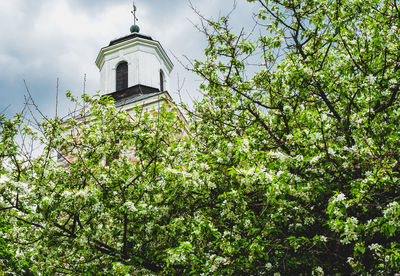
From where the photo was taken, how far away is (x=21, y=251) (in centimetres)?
733

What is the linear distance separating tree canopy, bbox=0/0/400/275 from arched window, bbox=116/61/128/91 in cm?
1369

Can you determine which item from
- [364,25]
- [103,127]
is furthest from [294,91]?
[103,127]

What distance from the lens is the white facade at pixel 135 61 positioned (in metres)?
21.8

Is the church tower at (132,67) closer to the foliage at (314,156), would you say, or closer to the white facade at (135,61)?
the white facade at (135,61)

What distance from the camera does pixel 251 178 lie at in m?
4.79

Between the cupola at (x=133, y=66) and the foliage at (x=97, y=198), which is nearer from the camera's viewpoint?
the foliage at (x=97, y=198)

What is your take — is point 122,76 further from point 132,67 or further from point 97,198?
point 97,198

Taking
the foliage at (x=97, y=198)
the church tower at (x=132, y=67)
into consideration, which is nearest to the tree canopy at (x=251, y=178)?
the foliage at (x=97, y=198)

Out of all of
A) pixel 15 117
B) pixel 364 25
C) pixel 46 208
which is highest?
pixel 364 25

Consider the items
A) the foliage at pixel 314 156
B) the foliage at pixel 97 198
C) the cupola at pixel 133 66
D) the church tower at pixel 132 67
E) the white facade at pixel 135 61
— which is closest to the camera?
the foliage at pixel 314 156

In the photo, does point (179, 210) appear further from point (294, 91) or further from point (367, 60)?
point (367, 60)

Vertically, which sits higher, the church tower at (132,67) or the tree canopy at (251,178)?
the church tower at (132,67)

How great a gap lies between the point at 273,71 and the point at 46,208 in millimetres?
5444

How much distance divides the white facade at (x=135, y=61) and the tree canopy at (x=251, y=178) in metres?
13.6
